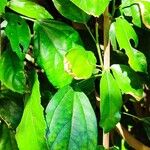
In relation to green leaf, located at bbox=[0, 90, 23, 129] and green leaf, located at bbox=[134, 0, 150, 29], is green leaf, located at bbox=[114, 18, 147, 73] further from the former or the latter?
green leaf, located at bbox=[0, 90, 23, 129]

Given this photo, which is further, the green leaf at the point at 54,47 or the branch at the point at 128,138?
the branch at the point at 128,138

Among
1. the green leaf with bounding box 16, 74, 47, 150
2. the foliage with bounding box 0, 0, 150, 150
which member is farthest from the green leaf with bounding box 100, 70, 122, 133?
the green leaf with bounding box 16, 74, 47, 150

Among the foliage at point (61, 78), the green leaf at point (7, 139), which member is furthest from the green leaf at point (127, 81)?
the green leaf at point (7, 139)

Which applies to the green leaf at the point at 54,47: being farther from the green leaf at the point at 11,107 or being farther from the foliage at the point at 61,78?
the green leaf at the point at 11,107

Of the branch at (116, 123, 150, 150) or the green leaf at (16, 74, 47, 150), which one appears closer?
the green leaf at (16, 74, 47, 150)

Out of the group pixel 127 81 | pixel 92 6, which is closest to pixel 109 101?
pixel 127 81

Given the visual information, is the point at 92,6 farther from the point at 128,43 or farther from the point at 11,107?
the point at 11,107

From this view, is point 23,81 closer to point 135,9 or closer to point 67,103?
point 67,103
